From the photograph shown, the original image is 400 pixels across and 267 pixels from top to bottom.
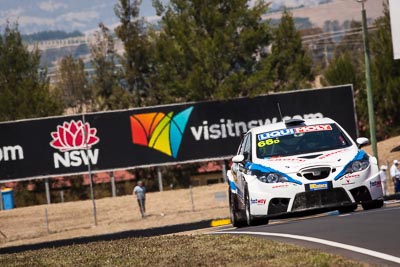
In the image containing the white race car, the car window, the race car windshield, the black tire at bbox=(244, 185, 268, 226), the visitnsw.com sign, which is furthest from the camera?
the visitnsw.com sign

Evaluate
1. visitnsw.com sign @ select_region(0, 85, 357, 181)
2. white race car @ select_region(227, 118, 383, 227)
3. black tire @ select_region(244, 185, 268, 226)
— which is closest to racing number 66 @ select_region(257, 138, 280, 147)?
white race car @ select_region(227, 118, 383, 227)

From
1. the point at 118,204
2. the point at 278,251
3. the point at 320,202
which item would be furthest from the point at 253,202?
the point at 118,204

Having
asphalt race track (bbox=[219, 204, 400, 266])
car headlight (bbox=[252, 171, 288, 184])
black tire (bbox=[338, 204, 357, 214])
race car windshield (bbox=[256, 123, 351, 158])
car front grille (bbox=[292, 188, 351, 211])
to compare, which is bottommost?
asphalt race track (bbox=[219, 204, 400, 266])

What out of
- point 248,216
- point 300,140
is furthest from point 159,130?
point 248,216

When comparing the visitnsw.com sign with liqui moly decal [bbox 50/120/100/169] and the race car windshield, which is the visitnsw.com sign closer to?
liqui moly decal [bbox 50/120/100/169]

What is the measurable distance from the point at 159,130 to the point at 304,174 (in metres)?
34.2

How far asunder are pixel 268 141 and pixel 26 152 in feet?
112

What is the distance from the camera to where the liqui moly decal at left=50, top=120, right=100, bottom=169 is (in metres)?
50.4

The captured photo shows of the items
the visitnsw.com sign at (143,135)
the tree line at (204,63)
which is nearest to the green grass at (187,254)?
the visitnsw.com sign at (143,135)

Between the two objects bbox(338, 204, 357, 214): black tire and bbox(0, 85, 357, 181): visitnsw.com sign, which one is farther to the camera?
bbox(0, 85, 357, 181): visitnsw.com sign

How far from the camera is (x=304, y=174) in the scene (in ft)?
55.3

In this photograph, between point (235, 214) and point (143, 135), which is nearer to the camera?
point (235, 214)

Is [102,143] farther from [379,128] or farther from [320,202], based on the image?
[320,202]

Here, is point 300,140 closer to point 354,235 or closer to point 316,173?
point 316,173
